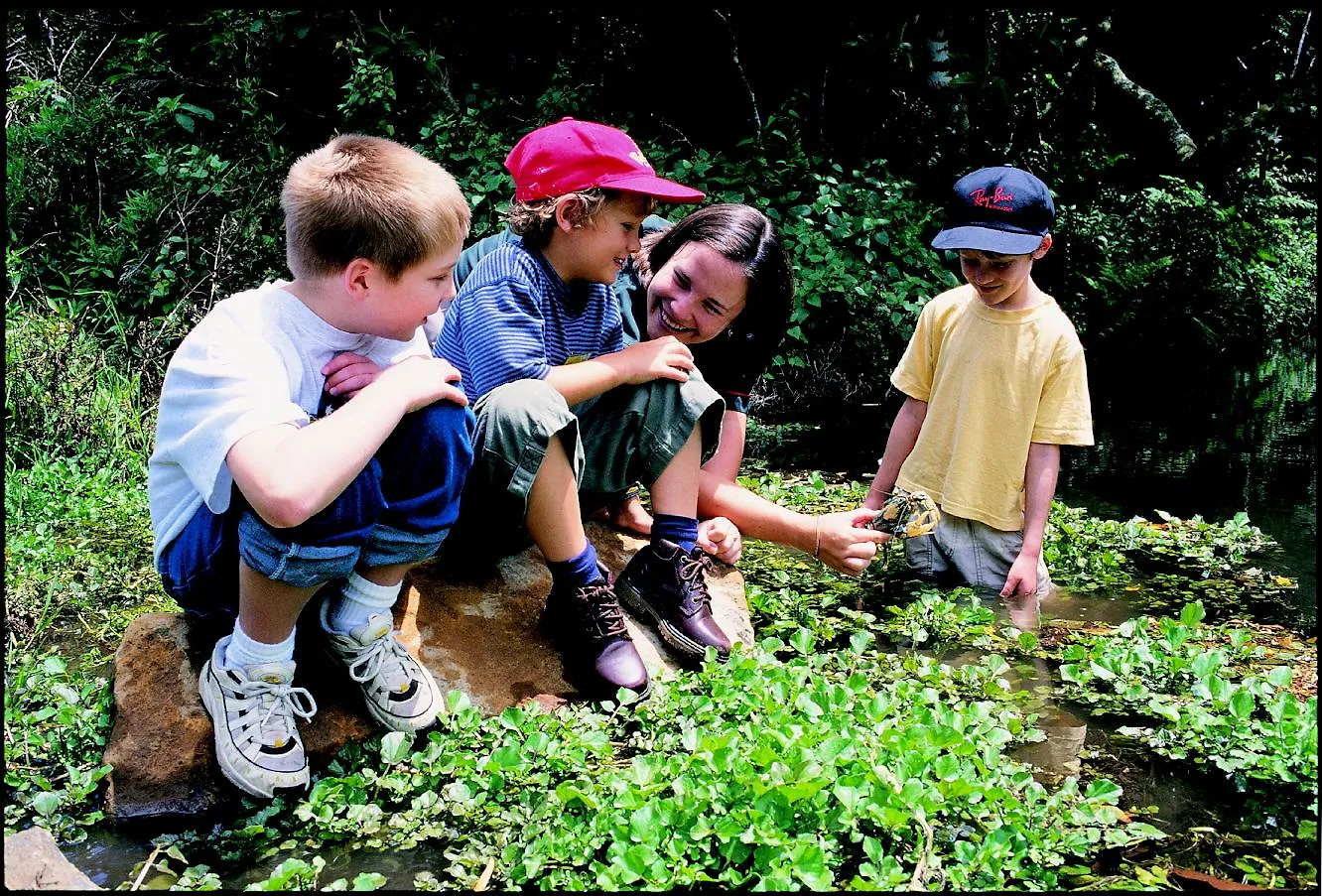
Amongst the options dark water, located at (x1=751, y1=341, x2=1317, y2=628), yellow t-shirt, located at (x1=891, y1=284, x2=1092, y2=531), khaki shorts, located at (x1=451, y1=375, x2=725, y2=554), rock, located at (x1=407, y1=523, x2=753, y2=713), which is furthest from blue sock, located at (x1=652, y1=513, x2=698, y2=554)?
dark water, located at (x1=751, y1=341, x2=1317, y2=628)

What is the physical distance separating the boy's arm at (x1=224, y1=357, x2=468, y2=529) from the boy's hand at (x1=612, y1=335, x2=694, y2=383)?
71cm

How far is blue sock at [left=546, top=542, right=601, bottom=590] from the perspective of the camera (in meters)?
2.46

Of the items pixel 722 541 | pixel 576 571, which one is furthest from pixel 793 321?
pixel 576 571

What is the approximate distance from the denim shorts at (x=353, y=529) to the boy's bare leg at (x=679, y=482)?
0.61 metres

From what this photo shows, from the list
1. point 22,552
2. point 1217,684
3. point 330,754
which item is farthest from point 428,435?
point 22,552

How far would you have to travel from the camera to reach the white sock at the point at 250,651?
6.91 ft

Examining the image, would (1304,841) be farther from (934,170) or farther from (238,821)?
(934,170)

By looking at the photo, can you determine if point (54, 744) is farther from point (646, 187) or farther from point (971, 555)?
point (971, 555)

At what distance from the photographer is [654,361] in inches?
103

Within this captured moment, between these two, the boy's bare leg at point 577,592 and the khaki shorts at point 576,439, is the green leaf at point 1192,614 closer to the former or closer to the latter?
the khaki shorts at point 576,439

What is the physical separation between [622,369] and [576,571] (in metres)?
0.48

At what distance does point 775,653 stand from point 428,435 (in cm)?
120

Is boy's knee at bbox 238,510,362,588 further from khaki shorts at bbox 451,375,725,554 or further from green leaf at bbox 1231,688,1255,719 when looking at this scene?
green leaf at bbox 1231,688,1255,719

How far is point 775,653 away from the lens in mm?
2857
